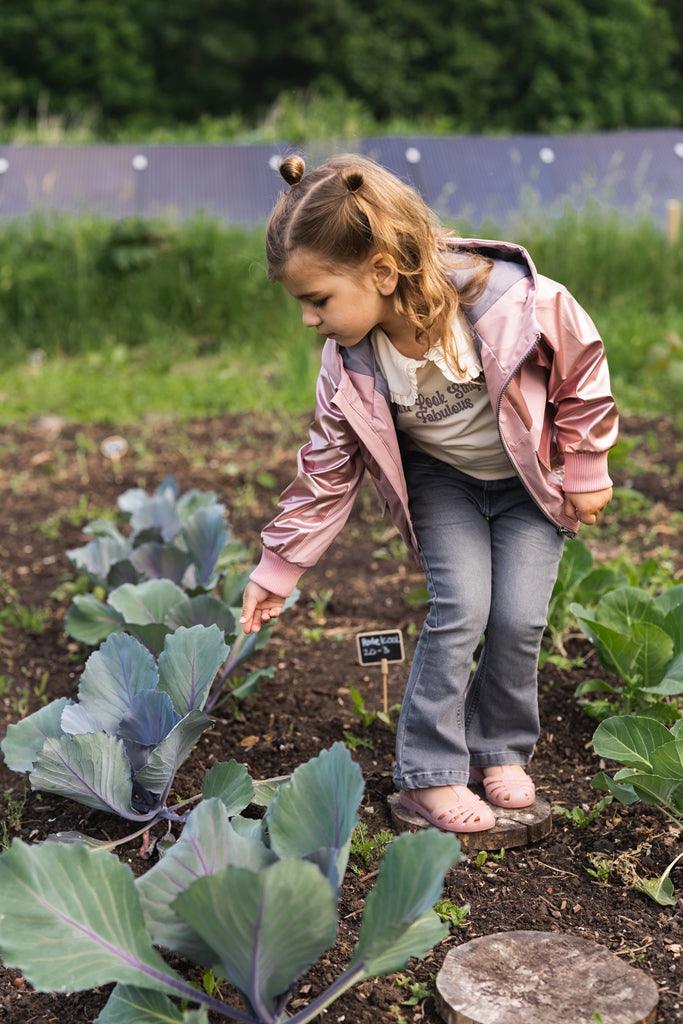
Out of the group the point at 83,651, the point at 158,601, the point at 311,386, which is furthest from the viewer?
the point at 311,386

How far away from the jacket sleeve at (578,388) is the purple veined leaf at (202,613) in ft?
2.94

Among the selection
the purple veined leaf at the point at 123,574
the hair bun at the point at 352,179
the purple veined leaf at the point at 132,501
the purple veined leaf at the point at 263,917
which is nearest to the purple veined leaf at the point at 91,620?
the purple veined leaf at the point at 123,574

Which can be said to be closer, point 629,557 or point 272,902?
point 272,902

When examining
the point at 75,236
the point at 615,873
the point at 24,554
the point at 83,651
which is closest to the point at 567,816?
the point at 615,873

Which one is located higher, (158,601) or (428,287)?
(428,287)

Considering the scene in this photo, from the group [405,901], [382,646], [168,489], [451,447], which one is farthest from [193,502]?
[405,901]

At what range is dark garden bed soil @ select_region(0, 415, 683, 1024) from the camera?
2178 millimetres

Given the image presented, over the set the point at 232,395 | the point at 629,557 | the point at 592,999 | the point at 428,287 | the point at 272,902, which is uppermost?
the point at 428,287

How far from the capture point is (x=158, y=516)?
3725 millimetres

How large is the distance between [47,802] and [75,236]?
5518 mm

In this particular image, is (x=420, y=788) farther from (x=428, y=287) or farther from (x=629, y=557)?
(x=629, y=557)

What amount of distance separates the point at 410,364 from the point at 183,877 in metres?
1.13

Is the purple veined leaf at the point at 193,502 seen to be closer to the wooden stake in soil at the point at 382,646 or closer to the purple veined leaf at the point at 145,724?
the wooden stake in soil at the point at 382,646

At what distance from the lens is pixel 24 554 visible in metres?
4.46
